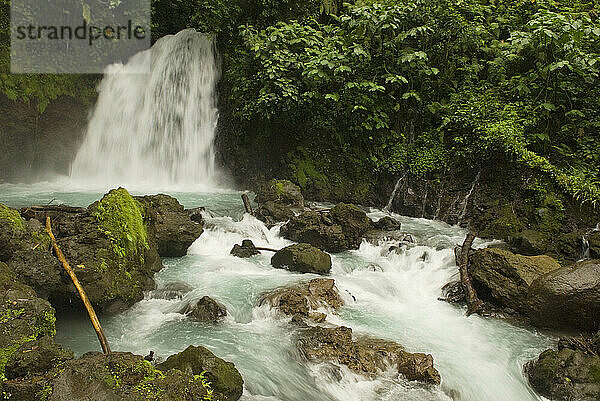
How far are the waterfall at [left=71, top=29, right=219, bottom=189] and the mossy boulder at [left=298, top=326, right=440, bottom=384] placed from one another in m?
8.94

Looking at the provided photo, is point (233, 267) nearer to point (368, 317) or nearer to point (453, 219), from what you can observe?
point (368, 317)

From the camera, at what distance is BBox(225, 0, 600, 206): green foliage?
883cm

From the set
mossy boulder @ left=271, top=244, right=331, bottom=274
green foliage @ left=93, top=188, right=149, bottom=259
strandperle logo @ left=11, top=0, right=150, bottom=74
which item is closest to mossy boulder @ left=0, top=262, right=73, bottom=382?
green foliage @ left=93, top=188, right=149, bottom=259

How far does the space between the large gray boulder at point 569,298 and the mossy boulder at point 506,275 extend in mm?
206

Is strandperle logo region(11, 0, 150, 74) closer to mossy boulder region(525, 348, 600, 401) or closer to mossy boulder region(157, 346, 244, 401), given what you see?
mossy boulder region(157, 346, 244, 401)

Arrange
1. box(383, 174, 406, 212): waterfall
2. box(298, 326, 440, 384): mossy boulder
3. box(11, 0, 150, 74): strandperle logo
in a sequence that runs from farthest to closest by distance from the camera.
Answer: box(11, 0, 150, 74): strandperle logo → box(383, 174, 406, 212): waterfall → box(298, 326, 440, 384): mossy boulder

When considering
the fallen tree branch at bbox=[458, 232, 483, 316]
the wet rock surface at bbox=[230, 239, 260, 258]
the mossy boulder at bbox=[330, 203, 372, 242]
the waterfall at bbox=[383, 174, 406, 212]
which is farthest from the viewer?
the waterfall at bbox=[383, 174, 406, 212]

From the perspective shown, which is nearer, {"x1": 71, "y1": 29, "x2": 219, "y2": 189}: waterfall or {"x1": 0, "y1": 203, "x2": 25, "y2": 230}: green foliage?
{"x1": 0, "y1": 203, "x2": 25, "y2": 230}: green foliage

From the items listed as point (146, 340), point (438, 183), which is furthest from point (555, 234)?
point (146, 340)

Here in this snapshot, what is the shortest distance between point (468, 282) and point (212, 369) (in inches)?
172

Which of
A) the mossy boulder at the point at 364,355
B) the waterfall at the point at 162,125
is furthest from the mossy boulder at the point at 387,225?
the waterfall at the point at 162,125

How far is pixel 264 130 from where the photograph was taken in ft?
39.3

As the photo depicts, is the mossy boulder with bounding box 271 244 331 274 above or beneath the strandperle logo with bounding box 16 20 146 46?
beneath

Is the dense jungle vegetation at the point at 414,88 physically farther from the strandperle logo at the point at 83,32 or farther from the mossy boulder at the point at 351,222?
the mossy boulder at the point at 351,222
